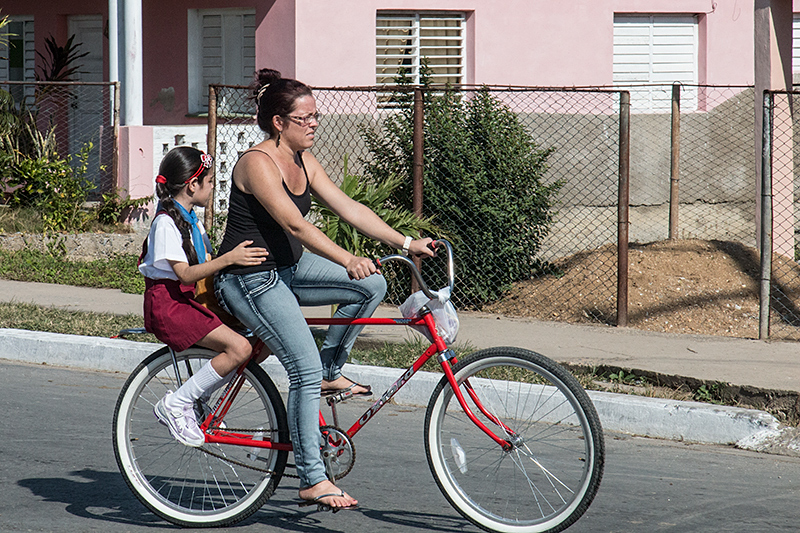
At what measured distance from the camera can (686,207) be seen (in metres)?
14.4

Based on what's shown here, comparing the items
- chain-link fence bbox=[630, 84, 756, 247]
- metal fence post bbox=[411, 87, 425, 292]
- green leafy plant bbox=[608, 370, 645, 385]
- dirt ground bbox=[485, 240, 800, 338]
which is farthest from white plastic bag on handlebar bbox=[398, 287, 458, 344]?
chain-link fence bbox=[630, 84, 756, 247]

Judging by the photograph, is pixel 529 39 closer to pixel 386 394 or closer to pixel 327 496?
pixel 386 394

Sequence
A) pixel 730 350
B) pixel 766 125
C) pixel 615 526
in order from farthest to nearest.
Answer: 1. pixel 766 125
2. pixel 730 350
3. pixel 615 526

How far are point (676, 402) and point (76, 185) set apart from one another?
9176 mm

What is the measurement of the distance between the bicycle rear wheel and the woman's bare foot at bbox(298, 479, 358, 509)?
236 mm

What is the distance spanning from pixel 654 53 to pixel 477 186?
21.3 ft

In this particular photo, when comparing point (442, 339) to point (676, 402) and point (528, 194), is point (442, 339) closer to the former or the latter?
point (676, 402)

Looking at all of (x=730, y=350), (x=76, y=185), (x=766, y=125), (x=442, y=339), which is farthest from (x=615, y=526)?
(x=76, y=185)

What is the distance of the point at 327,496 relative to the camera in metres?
3.98

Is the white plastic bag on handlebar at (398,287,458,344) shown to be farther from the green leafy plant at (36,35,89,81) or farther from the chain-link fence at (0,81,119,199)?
the green leafy plant at (36,35,89,81)

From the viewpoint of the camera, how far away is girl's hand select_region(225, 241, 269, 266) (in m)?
3.99

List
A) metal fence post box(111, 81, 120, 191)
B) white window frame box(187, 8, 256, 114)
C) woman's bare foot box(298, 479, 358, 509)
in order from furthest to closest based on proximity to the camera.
A: white window frame box(187, 8, 256, 114)
metal fence post box(111, 81, 120, 191)
woman's bare foot box(298, 479, 358, 509)

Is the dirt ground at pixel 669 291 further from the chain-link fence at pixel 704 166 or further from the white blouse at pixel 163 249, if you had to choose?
the white blouse at pixel 163 249

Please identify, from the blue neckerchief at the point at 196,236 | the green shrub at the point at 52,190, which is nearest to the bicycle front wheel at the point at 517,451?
the blue neckerchief at the point at 196,236
